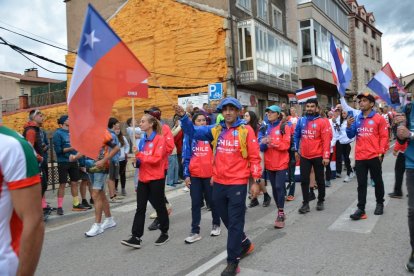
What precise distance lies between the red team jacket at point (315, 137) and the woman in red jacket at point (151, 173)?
278cm

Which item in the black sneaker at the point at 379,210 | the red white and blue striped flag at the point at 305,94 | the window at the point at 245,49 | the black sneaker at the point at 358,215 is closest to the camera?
the black sneaker at the point at 358,215

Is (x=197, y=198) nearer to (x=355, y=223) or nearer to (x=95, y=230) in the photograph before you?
(x=95, y=230)

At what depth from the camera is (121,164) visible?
402 inches

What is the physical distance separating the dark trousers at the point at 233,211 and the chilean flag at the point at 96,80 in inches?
Answer: 63.7

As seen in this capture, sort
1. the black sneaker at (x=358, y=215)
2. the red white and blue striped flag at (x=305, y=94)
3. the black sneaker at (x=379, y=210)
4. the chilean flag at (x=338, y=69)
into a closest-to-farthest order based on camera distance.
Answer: the black sneaker at (x=358, y=215), the black sneaker at (x=379, y=210), the chilean flag at (x=338, y=69), the red white and blue striped flag at (x=305, y=94)

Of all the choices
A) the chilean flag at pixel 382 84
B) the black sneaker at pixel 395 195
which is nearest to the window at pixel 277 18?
the chilean flag at pixel 382 84

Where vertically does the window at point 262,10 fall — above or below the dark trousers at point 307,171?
above

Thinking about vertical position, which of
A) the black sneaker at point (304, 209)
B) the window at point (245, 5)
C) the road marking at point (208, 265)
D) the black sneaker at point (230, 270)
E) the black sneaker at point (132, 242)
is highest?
the window at point (245, 5)

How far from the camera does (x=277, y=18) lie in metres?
27.3

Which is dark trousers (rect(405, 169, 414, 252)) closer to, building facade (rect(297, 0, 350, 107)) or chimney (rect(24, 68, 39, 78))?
building facade (rect(297, 0, 350, 107))

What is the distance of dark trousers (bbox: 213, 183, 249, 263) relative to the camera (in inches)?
168

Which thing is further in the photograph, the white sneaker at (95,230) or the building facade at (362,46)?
the building facade at (362,46)

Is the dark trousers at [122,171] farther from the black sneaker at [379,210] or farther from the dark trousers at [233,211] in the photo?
the black sneaker at [379,210]

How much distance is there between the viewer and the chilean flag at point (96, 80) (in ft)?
10.5
